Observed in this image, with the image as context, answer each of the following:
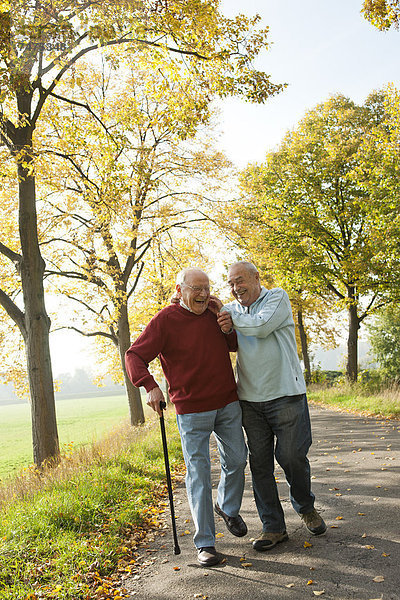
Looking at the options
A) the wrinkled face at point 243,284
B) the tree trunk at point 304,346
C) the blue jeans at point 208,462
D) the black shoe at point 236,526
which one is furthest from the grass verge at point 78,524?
→ the tree trunk at point 304,346

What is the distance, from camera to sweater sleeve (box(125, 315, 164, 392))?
442cm

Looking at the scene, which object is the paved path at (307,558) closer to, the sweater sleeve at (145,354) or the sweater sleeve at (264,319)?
the sweater sleeve at (145,354)

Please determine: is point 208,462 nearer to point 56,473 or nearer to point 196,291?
point 196,291

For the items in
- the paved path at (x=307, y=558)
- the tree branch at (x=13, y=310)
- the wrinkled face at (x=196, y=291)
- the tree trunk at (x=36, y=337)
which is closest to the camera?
the paved path at (x=307, y=558)

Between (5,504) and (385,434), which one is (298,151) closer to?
(385,434)

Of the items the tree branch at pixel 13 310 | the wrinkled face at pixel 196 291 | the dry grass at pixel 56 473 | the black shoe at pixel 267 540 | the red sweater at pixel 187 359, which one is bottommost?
the black shoe at pixel 267 540

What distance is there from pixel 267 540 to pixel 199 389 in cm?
133

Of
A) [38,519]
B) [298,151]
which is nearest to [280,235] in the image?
[298,151]

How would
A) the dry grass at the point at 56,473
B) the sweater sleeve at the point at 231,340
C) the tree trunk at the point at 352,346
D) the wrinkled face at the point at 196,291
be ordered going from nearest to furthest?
the wrinkled face at the point at 196,291 < the sweater sleeve at the point at 231,340 < the dry grass at the point at 56,473 < the tree trunk at the point at 352,346

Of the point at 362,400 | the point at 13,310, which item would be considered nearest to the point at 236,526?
the point at 13,310

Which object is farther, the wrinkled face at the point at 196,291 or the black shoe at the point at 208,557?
the wrinkled face at the point at 196,291

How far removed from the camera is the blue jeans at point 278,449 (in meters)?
4.36

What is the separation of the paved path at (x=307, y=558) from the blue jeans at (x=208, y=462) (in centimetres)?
33

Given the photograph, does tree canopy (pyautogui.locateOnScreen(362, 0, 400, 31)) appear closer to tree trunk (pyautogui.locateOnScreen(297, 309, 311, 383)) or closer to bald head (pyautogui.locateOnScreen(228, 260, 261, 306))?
bald head (pyautogui.locateOnScreen(228, 260, 261, 306))
